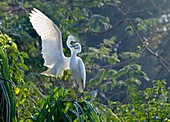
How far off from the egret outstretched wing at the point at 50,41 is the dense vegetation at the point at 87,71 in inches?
6.3

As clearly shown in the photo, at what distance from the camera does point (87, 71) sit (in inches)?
235

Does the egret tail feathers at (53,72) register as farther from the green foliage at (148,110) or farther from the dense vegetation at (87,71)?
the green foliage at (148,110)

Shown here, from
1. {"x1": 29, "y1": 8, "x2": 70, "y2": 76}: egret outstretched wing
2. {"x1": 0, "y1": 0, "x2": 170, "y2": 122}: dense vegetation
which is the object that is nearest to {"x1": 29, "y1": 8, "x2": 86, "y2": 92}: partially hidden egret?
{"x1": 29, "y1": 8, "x2": 70, "y2": 76}: egret outstretched wing

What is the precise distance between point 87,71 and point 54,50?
2.71m

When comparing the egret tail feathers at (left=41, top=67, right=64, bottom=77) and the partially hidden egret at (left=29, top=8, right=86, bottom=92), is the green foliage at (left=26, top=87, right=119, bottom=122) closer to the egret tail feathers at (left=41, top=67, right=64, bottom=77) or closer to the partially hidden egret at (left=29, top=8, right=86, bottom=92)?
the partially hidden egret at (left=29, top=8, right=86, bottom=92)

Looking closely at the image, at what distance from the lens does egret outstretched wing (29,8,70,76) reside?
3143 millimetres

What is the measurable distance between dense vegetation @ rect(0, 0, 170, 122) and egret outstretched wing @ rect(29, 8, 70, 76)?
0.16 m

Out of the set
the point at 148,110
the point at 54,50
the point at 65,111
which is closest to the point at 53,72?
the point at 54,50

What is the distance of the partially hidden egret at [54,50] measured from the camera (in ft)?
10.3

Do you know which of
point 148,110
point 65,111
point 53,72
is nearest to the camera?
point 65,111

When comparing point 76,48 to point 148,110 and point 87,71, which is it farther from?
point 87,71

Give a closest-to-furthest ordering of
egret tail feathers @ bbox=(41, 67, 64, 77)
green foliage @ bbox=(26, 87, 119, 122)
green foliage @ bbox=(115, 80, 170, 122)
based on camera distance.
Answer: green foliage @ bbox=(26, 87, 119, 122) → egret tail feathers @ bbox=(41, 67, 64, 77) → green foliage @ bbox=(115, 80, 170, 122)

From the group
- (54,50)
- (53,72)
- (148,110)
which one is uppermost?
(54,50)

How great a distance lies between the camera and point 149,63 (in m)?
10.5
